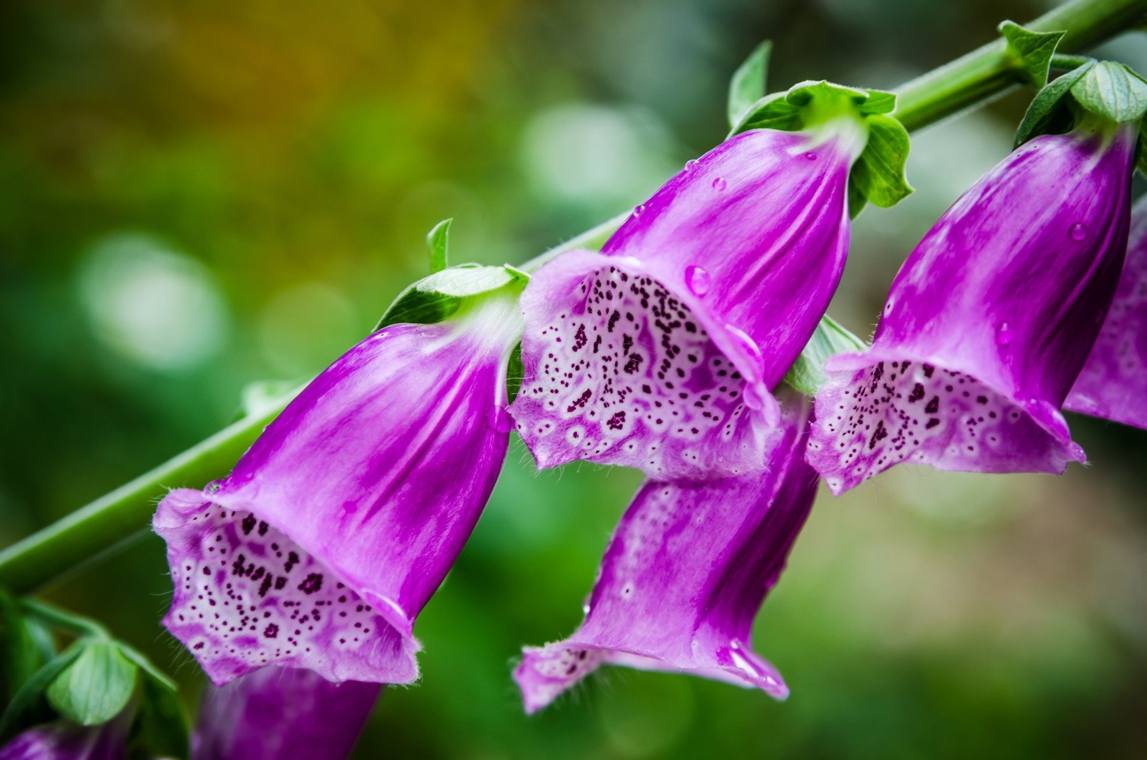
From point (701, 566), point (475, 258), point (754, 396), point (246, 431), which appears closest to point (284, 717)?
point (246, 431)

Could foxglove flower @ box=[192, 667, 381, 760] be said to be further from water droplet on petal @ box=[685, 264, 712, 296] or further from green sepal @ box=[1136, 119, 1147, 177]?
green sepal @ box=[1136, 119, 1147, 177]

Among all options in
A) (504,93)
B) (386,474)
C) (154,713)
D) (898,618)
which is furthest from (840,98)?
(898,618)

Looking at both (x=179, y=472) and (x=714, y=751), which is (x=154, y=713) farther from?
(x=714, y=751)

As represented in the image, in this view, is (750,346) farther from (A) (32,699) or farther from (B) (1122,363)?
(A) (32,699)

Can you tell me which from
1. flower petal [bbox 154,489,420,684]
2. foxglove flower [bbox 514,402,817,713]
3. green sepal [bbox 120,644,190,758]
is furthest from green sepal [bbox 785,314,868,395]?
green sepal [bbox 120,644,190,758]

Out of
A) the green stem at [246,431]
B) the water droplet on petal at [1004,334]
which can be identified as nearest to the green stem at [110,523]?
the green stem at [246,431]

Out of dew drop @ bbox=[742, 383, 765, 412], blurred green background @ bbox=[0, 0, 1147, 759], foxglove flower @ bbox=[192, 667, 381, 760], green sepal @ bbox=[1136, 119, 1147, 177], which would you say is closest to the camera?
dew drop @ bbox=[742, 383, 765, 412]
